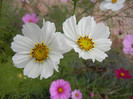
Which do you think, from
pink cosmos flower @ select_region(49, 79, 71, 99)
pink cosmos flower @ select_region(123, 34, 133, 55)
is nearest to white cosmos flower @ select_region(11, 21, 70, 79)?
pink cosmos flower @ select_region(49, 79, 71, 99)

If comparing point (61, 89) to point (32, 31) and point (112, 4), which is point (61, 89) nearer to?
point (32, 31)

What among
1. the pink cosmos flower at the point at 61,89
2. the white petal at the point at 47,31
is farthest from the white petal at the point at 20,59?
the pink cosmos flower at the point at 61,89

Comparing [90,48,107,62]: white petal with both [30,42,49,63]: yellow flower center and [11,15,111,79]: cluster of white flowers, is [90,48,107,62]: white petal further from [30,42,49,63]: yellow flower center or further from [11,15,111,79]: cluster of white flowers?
[30,42,49,63]: yellow flower center

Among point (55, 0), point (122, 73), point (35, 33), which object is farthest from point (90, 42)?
point (55, 0)

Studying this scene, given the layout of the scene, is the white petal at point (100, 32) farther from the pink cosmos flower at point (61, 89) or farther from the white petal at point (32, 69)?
the pink cosmos flower at point (61, 89)

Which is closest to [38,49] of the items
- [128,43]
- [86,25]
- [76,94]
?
[86,25]

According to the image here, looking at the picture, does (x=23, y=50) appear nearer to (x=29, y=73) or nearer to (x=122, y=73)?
Result: (x=29, y=73)
